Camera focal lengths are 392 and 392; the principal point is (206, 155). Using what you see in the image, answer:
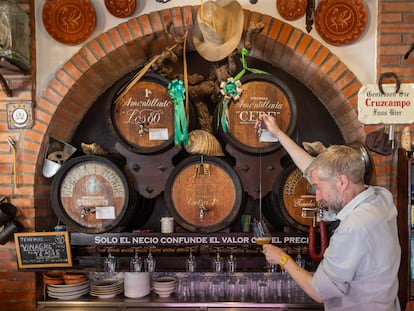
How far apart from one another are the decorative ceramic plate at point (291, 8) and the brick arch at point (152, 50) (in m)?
0.08

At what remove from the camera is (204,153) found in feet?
9.16

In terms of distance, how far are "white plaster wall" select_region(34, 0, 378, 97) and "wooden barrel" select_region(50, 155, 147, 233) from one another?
0.71 meters

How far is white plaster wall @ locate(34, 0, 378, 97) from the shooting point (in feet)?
9.76

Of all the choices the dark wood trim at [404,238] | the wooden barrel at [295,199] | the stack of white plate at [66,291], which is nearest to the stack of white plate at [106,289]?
the stack of white plate at [66,291]

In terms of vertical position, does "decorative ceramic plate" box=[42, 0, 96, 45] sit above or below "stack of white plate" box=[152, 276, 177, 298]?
above

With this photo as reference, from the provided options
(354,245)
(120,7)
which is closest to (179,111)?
(120,7)

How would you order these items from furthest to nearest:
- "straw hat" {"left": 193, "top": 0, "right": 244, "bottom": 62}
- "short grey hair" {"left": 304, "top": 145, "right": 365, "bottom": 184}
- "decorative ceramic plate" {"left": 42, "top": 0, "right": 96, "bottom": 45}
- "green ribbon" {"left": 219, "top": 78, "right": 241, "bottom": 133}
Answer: "decorative ceramic plate" {"left": 42, "top": 0, "right": 96, "bottom": 45} < "green ribbon" {"left": 219, "top": 78, "right": 241, "bottom": 133} < "straw hat" {"left": 193, "top": 0, "right": 244, "bottom": 62} < "short grey hair" {"left": 304, "top": 145, "right": 365, "bottom": 184}

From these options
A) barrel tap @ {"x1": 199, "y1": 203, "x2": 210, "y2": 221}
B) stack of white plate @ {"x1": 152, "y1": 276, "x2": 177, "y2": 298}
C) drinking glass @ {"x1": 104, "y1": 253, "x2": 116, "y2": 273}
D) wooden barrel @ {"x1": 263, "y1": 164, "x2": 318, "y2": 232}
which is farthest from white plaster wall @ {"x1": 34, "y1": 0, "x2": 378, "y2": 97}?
stack of white plate @ {"x1": 152, "y1": 276, "x2": 177, "y2": 298}

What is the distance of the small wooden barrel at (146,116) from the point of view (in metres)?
2.84

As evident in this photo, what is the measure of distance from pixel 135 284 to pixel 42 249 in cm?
71

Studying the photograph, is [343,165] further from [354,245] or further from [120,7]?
[120,7]

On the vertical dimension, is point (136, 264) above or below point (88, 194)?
below

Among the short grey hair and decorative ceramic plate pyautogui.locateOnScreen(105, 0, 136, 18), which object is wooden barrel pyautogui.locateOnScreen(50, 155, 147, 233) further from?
the short grey hair

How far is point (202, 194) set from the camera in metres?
2.78
